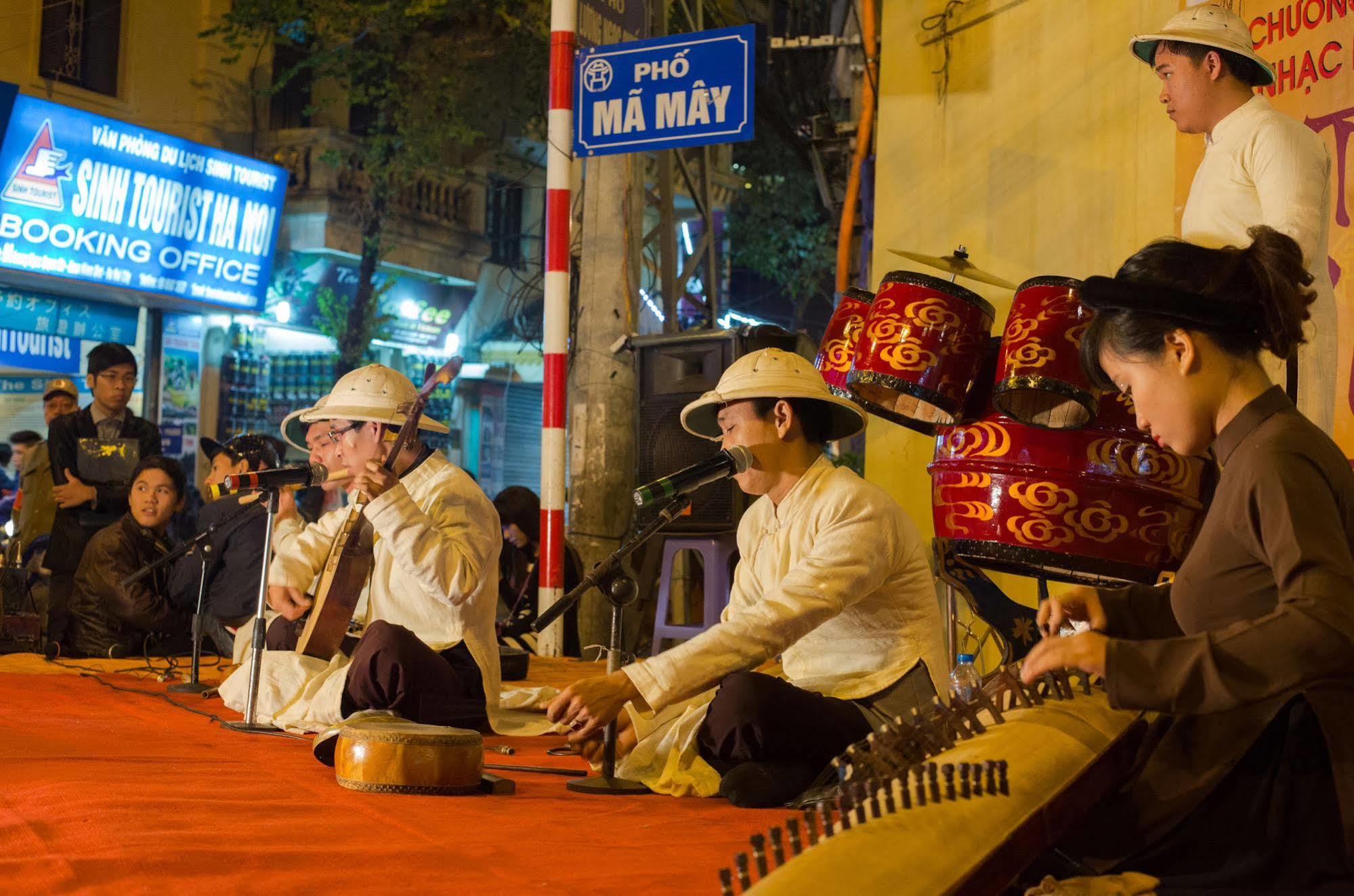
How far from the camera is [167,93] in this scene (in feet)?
49.1

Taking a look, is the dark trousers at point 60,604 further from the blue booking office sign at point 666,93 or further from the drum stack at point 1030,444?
the drum stack at point 1030,444

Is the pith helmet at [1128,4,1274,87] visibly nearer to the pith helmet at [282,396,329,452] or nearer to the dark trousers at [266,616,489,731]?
the dark trousers at [266,616,489,731]

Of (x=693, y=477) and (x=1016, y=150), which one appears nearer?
(x=693, y=477)

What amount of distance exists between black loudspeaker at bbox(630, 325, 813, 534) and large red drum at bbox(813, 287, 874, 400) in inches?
78.1

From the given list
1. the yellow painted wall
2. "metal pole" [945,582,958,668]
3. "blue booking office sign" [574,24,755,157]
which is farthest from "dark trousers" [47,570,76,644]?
"metal pole" [945,582,958,668]

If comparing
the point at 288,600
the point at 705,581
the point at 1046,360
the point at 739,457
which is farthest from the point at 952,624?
the point at 288,600

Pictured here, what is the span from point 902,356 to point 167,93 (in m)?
13.0

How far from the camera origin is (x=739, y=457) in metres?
3.66

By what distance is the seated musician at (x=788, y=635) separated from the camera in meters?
3.13

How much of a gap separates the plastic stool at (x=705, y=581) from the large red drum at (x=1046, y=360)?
3.10 metres

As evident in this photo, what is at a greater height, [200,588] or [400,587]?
[400,587]

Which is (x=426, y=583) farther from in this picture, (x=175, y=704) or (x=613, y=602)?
(x=175, y=704)

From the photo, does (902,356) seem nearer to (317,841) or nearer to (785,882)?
(317,841)

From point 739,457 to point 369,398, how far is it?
144cm
